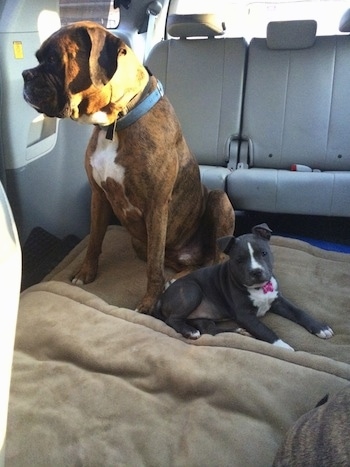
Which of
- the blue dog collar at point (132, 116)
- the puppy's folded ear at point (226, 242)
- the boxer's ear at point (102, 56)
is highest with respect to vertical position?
the boxer's ear at point (102, 56)

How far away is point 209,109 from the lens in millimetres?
4035

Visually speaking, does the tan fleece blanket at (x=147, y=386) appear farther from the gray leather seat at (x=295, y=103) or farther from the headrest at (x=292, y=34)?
the headrest at (x=292, y=34)

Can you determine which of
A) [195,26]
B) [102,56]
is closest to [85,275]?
[102,56]

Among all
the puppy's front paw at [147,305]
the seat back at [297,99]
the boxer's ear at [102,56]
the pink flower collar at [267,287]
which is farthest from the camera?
the seat back at [297,99]

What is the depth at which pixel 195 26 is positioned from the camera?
3953mm

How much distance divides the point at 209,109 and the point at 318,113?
828mm

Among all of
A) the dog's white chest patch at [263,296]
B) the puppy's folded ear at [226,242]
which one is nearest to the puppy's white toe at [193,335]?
the dog's white chest patch at [263,296]

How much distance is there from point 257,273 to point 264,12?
269 cm

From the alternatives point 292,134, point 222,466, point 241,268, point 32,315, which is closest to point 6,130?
point 32,315

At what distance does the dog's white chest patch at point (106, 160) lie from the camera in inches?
96.0

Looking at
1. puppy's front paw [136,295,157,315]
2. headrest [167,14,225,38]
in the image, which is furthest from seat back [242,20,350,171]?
puppy's front paw [136,295,157,315]

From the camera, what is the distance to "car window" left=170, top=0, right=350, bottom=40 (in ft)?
13.2

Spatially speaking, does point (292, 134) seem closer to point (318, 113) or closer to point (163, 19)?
point (318, 113)

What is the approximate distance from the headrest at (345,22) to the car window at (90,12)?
1778 mm
